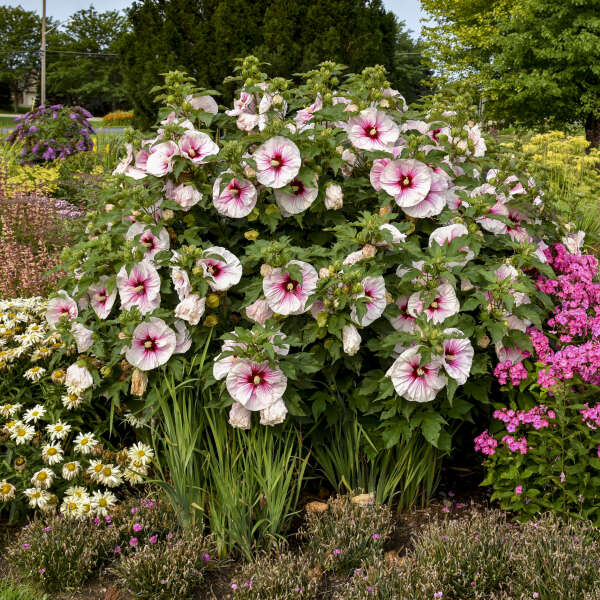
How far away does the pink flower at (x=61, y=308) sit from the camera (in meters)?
3.03

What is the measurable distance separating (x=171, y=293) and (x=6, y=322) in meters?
1.11

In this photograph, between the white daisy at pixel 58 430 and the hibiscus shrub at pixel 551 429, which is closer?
the hibiscus shrub at pixel 551 429

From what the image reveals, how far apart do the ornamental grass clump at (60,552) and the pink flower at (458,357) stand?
1492mm

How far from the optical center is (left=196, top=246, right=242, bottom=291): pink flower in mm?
2662

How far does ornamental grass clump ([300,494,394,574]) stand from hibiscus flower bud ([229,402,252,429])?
50 cm

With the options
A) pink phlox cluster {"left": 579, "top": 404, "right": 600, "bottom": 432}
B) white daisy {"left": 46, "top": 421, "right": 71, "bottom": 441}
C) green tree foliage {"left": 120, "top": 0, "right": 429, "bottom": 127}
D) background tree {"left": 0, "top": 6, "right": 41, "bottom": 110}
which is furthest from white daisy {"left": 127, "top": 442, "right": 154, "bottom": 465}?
background tree {"left": 0, "top": 6, "right": 41, "bottom": 110}

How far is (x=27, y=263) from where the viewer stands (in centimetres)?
435

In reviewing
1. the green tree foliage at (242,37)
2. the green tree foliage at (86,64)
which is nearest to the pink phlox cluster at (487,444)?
the green tree foliage at (242,37)

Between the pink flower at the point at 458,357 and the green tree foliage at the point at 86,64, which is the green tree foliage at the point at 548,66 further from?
the green tree foliage at the point at 86,64

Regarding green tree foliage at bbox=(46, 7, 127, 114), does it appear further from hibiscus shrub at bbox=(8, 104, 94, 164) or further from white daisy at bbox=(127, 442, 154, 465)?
white daisy at bbox=(127, 442, 154, 465)

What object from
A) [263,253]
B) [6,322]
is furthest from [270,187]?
[6,322]

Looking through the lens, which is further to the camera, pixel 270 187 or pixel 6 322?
pixel 6 322

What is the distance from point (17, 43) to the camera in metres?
51.8

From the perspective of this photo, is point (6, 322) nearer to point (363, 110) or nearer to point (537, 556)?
point (363, 110)
